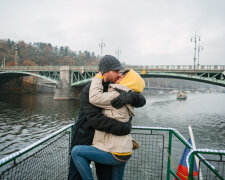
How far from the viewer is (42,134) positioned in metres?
11.4

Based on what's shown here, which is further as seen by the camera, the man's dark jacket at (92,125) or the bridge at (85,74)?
the bridge at (85,74)

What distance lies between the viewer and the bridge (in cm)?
2372

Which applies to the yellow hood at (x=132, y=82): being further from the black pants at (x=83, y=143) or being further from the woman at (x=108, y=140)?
the black pants at (x=83, y=143)

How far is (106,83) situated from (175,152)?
7.97 metres

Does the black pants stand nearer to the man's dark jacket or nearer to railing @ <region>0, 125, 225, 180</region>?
the man's dark jacket

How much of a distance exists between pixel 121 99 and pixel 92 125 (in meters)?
0.43

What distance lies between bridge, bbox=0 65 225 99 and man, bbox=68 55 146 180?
2165 cm

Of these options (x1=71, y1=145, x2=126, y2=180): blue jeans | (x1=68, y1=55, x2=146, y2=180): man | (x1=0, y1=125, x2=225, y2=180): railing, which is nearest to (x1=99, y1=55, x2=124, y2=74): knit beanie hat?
(x1=68, y1=55, x2=146, y2=180): man

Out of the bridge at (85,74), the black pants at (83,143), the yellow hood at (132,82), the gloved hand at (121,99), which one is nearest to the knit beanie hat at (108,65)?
Answer: the yellow hood at (132,82)

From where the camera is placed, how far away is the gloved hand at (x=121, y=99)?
1.77 metres

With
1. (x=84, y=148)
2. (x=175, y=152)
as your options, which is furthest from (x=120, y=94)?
(x=175, y=152)

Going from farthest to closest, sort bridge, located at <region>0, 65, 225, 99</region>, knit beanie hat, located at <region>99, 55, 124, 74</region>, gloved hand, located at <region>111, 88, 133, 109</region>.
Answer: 1. bridge, located at <region>0, 65, 225, 99</region>
2. knit beanie hat, located at <region>99, 55, 124, 74</region>
3. gloved hand, located at <region>111, 88, 133, 109</region>

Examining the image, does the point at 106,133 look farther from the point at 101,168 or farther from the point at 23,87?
the point at 23,87

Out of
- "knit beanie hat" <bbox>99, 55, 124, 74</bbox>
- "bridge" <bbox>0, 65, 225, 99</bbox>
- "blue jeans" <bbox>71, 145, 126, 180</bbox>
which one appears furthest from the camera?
"bridge" <bbox>0, 65, 225, 99</bbox>
